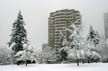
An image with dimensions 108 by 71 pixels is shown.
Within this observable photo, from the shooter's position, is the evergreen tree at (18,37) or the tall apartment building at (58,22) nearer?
the evergreen tree at (18,37)

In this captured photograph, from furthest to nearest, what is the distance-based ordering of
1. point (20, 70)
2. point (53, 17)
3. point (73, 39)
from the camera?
point (53, 17)
point (73, 39)
point (20, 70)

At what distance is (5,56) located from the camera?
68.1m

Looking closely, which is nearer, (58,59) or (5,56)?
(58,59)

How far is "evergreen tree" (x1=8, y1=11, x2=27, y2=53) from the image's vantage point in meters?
41.8

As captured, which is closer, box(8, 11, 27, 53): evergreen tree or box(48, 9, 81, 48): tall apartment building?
box(8, 11, 27, 53): evergreen tree

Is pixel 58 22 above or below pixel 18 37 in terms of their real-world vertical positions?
above

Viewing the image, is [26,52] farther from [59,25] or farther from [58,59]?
[59,25]

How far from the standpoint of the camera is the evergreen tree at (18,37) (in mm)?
41838

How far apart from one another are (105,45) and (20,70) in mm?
33324

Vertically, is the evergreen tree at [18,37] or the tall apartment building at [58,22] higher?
the tall apartment building at [58,22]

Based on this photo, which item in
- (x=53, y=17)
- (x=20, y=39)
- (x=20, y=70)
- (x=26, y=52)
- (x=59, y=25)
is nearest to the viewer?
(x=20, y=70)

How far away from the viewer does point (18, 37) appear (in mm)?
41844

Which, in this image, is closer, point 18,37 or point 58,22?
point 18,37

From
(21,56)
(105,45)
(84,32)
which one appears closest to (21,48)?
(21,56)
